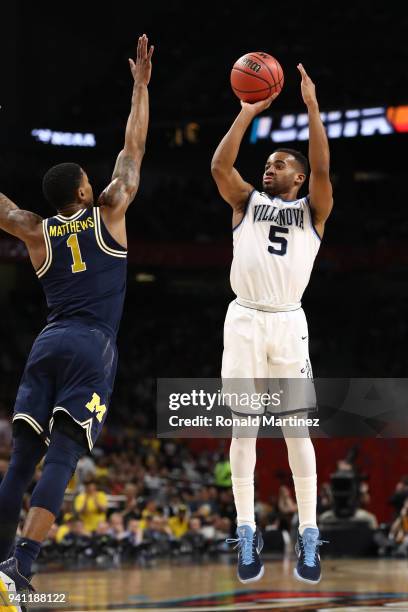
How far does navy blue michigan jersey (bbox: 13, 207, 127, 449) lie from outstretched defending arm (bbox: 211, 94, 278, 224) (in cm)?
121

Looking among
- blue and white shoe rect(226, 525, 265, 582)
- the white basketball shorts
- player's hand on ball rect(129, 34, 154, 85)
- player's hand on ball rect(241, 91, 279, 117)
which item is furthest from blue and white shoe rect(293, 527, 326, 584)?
player's hand on ball rect(129, 34, 154, 85)

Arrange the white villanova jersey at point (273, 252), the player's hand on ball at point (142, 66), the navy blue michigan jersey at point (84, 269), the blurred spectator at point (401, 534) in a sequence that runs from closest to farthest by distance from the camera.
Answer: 1. the navy blue michigan jersey at point (84, 269)
2. the player's hand on ball at point (142, 66)
3. the white villanova jersey at point (273, 252)
4. the blurred spectator at point (401, 534)

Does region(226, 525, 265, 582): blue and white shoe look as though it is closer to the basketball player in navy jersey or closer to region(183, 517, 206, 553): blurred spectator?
the basketball player in navy jersey

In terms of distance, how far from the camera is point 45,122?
89.6 feet

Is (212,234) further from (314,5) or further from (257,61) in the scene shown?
(257,61)

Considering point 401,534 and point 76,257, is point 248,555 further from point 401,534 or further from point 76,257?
point 401,534

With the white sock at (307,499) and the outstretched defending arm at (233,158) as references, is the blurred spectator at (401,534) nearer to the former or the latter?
the white sock at (307,499)

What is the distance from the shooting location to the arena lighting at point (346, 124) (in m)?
24.6

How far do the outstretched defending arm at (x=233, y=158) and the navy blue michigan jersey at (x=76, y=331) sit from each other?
47.8 inches

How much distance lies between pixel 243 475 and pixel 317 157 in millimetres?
2366

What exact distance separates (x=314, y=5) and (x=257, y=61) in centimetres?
2330

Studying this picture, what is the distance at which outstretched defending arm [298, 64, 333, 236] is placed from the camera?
717cm

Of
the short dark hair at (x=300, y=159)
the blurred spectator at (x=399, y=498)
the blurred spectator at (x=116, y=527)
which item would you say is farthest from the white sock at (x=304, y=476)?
the blurred spectator at (x=399, y=498)

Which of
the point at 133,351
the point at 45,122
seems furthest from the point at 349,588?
the point at 45,122
